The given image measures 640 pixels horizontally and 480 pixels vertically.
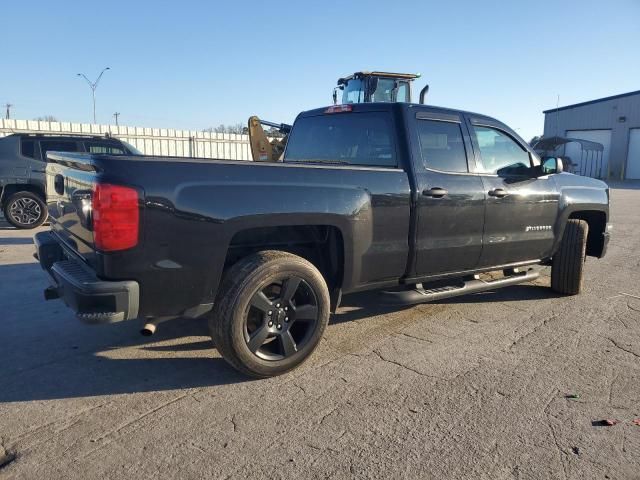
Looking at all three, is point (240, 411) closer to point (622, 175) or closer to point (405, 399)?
point (405, 399)

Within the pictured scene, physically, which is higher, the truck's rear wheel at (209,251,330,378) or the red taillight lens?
the red taillight lens

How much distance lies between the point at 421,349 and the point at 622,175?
37.9 m

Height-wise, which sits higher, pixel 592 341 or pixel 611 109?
pixel 611 109

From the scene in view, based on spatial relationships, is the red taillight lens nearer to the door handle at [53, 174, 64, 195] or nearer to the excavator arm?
the door handle at [53, 174, 64, 195]

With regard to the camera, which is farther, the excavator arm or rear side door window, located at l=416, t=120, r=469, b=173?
the excavator arm

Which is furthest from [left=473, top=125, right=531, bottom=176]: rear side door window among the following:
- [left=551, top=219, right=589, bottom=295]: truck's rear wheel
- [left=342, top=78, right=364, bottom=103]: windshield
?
[left=342, top=78, right=364, bottom=103]: windshield

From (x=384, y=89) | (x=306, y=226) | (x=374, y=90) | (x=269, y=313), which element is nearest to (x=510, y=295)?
(x=306, y=226)

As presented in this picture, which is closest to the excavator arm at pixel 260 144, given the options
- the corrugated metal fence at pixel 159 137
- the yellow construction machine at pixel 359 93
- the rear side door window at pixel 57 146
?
the yellow construction machine at pixel 359 93

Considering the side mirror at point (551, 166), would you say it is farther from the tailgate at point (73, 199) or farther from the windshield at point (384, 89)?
the windshield at point (384, 89)

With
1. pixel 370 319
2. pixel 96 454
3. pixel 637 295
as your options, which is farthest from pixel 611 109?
pixel 96 454

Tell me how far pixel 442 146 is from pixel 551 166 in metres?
1.32

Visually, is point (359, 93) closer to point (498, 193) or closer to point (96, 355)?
point (498, 193)

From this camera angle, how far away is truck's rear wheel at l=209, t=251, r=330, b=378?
3.17 metres

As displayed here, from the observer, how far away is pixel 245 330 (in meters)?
3.27
